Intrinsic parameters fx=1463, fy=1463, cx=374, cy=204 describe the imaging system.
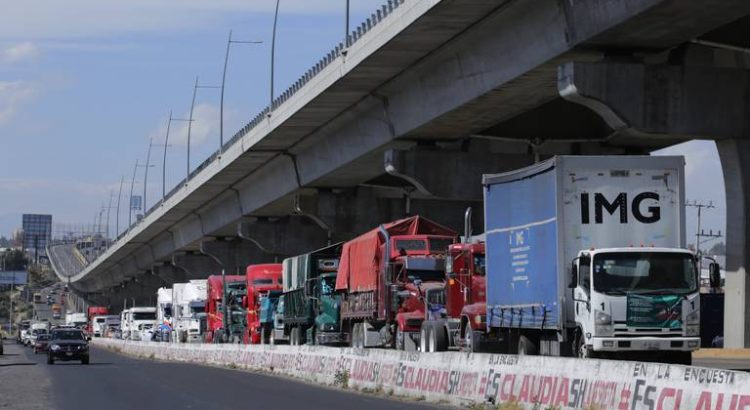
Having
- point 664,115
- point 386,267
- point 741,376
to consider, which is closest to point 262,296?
point 386,267

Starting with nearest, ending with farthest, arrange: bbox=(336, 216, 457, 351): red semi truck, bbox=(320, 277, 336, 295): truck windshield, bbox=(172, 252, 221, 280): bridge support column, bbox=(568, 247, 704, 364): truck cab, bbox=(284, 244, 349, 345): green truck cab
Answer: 1. bbox=(568, 247, 704, 364): truck cab
2. bbox=(336, 216, 457, 351): red semi truck
3. bbox=(284, 244, 349, 345): green truck cab
4. bbox=(320, 277, 336, 295): truck windshield
5. bbox=(172, 252, 221, 280): bridge support column

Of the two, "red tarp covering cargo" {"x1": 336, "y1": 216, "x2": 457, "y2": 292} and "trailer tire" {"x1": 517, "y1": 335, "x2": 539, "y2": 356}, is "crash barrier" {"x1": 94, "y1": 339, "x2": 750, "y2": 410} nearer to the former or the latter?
"trailer tire" {"x1": 517, "y1": 335, "x2": 539, "y2": 356}

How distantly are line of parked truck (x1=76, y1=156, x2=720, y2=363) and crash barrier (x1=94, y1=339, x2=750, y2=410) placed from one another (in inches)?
86.8

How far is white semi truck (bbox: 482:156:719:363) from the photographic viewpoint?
2478cm

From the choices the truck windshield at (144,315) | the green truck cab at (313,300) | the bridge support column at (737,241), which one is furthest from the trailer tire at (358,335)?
the truck windshield at (144,315)

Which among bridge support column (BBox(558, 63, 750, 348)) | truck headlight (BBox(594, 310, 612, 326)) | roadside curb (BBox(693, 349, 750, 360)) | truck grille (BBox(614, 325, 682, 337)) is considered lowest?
roadside curb (BBox(693, 349, 750, 360))

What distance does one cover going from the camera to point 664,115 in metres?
32.9

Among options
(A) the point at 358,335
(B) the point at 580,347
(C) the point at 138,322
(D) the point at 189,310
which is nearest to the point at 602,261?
(B) the point at 580,347

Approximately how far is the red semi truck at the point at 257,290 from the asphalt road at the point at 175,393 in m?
17.9

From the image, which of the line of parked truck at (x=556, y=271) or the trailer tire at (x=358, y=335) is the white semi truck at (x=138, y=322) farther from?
the line of parked truck at (x=556, y=271)

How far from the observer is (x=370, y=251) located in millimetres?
37219

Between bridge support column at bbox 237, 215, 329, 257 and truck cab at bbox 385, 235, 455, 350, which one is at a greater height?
bridge support column at bbox 237, 215, 329, 257

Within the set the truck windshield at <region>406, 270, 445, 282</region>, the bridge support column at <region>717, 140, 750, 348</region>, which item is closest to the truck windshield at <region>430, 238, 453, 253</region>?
the truck windshield at <region>406, 270, 445, 282</region>

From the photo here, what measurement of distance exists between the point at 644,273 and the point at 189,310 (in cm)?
5201
